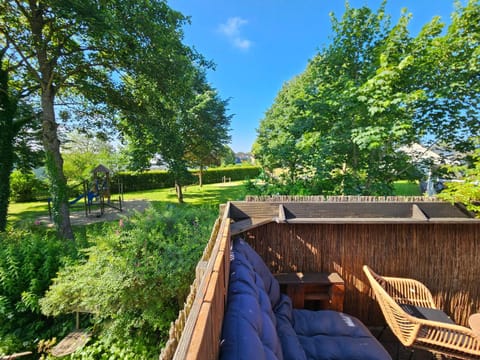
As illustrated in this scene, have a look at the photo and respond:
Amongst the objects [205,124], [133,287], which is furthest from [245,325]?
[205,124]

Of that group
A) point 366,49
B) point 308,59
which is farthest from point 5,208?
point 366,49

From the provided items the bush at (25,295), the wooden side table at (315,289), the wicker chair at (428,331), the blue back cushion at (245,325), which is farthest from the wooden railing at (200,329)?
the bush at (25,295)

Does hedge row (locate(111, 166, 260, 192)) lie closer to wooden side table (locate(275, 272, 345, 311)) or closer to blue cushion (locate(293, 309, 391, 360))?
wooden side table (locate(275, 272, 345, 311))

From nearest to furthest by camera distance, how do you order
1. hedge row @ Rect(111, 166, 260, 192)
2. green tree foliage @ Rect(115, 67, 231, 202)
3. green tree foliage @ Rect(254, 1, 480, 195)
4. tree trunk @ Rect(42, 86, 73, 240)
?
1. green tree foliage @ Rect(254, 1, 480, 195)
2. tree trunk @ Rect(42, 86, 73, 240)
3. green tree foliage @ Rect(115, 67, 231, 202)
4. hedge row @ Rect(111, 166, 260, 192)

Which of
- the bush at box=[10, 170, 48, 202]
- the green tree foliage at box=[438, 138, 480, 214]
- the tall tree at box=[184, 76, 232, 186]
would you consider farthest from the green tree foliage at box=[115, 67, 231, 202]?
the bush at box=[10, 170, 48, 202]

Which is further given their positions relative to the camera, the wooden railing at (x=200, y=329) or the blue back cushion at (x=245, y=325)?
the blue back cushion at (x=245, y=325)

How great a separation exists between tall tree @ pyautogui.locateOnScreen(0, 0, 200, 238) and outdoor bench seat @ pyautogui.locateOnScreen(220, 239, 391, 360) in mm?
4333

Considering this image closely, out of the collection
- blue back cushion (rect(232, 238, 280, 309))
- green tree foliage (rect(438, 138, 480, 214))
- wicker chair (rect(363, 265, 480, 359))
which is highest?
green tree foliage (rect(438, 138, 480, 214))

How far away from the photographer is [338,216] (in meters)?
2.15

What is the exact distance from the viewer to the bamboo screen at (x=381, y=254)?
88.7 inches

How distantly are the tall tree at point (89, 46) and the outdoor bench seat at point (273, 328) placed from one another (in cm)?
433

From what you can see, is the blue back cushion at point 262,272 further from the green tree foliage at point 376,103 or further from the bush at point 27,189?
the bush at point 27,189

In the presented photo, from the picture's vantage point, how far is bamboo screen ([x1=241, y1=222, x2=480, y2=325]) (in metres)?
2.25

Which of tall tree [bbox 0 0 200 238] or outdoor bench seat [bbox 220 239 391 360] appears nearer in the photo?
outdoor bench seat [bbox 220 239 391 360]
